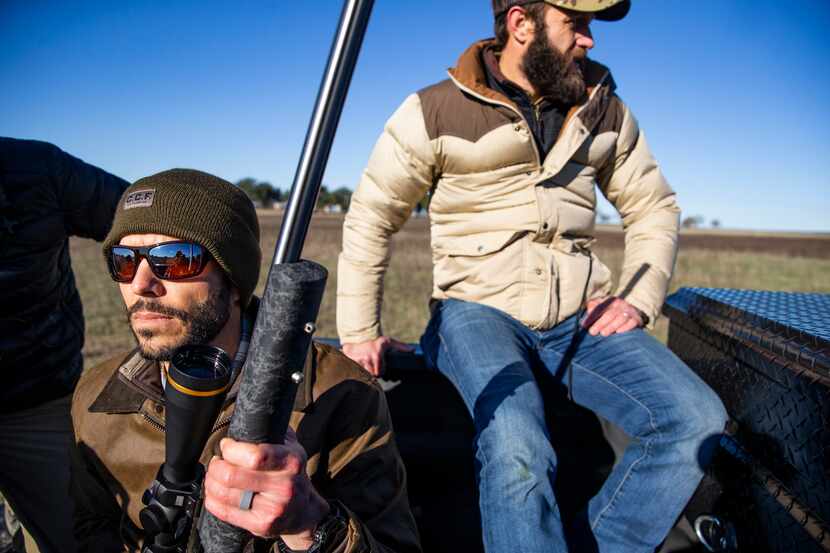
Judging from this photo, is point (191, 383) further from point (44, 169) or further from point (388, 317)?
point (388, 317)

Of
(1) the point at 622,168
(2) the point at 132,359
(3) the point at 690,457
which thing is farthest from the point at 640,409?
(2) the point at 132,359

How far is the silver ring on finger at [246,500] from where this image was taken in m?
1.05

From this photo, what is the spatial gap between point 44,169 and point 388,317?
7937 millimetres

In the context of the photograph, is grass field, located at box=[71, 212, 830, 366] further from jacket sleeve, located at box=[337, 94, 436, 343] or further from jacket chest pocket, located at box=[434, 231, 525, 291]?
jacket chest pocket, located at box=[434, 231, 525, 291]

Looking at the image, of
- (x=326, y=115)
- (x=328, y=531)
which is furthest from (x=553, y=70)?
(x=328, y=531)

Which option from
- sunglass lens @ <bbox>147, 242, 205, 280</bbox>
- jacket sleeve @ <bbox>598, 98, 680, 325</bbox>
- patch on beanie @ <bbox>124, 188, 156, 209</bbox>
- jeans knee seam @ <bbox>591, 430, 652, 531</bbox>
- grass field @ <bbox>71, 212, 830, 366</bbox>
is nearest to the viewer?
sunglass lens @ <bbox>147, 242, 205, 280</bbox>

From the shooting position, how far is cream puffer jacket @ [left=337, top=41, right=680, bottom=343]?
260 cm

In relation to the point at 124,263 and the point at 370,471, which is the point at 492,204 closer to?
the point at 370,471

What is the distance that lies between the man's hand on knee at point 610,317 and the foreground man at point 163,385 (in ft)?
3.83

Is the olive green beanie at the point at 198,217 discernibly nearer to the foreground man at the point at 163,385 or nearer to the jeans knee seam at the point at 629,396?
the foreground man at the point at 163,385

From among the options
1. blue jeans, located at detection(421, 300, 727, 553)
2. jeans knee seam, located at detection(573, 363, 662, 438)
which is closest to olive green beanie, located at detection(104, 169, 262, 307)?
blue jeans, located at detection(421, 300, 727, 553)

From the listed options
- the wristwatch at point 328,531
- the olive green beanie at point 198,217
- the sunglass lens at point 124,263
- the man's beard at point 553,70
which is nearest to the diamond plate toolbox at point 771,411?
the man's beard at point 553,70

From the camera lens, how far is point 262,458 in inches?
40.7

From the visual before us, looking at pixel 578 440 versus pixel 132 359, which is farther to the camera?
pixel 578 440
